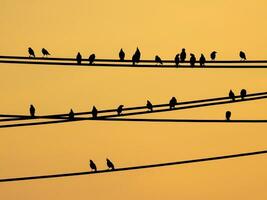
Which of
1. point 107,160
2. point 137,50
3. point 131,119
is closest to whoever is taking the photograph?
point 131,119

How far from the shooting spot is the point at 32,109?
1145 inches

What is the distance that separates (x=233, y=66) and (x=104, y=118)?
2996 mm

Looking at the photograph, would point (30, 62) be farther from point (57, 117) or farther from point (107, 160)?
point (107, 160)

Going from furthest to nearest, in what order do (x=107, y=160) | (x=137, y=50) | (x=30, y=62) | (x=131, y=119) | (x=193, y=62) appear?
(x=107, y=160) → (x=137, y=50) → (x=193, y=62) → (x=131, y=119) → (x=30, y=62)

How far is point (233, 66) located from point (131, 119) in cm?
250

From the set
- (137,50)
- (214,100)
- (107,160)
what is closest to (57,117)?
(214,100)

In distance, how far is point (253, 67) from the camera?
2159cm

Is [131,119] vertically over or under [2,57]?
under

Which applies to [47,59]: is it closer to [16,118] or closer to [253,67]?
[16,118]

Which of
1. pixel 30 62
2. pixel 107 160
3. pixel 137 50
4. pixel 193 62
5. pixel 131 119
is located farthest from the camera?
pixel 107 160

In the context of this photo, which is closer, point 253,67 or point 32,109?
point 253,67

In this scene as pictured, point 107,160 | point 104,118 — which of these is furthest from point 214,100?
point 107,160

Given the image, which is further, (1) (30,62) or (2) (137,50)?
(2) (137,50)

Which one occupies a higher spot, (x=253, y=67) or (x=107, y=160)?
(x=253, y=67)
